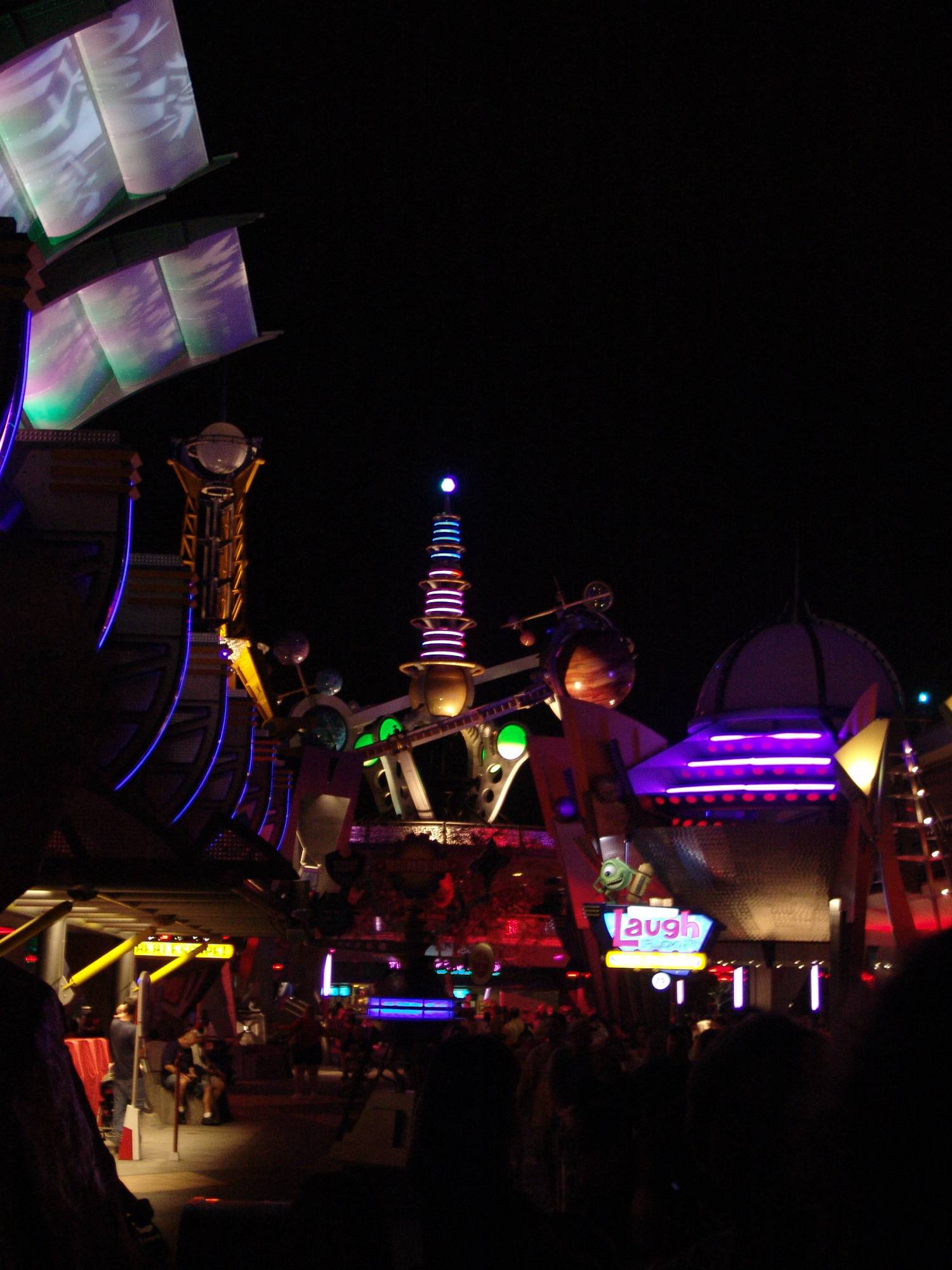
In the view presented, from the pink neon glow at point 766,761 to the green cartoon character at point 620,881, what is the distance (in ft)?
12.0

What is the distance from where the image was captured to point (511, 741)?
6300cm

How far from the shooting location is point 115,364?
1769 cm

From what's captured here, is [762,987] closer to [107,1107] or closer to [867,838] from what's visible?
[867,838]

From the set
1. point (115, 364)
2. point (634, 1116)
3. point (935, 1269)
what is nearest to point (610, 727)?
point (115, 364)

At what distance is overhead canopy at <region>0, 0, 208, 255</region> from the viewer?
12.4m

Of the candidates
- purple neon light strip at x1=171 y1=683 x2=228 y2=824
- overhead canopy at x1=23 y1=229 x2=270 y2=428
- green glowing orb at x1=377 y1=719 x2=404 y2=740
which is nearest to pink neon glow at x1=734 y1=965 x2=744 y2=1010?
purple neon light strip at x1=171 y1=683 x2=228 y2=824

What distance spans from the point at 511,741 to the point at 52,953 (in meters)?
44.7

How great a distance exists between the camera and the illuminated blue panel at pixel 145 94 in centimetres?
1352

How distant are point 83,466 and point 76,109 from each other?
348 cm

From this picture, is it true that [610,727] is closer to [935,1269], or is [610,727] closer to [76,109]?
[76,109]

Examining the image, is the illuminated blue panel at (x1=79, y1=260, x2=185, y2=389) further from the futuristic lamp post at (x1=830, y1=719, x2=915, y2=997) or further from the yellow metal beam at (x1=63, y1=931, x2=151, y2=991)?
the futuristic lamp post at (x1=830, y1=719, x2=915, y2=997)

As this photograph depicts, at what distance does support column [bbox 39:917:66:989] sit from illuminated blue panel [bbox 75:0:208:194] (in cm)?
955

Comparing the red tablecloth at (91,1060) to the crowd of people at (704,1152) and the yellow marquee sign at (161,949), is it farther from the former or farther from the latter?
the crowd of people at (704,1152)

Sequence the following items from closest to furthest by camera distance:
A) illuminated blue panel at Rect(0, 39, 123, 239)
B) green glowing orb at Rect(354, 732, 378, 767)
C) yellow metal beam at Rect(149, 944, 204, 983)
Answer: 1. illuminated blue panel at Rect(0, 39, 123, 239)
2. yellow metal beam at Rect(149, 944, 204, 983)
3. green glowing orb at Rect(354, 732, 378, 767)
